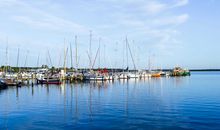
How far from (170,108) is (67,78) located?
88826 mm

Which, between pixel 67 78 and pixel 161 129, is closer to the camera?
pixel 161 129

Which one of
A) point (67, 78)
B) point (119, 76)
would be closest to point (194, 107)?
point (67, 78)

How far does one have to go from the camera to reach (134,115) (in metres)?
38.4

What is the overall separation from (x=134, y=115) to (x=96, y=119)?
5.23m

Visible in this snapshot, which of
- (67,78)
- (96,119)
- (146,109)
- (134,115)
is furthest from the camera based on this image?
(67,78)

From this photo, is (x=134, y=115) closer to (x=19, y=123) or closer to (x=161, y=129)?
(x=161, y=129)

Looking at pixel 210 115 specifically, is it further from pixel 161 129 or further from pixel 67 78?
pixel 67 78

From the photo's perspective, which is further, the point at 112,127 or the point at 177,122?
the point at 177,122

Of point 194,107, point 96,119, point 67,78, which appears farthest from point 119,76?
point 96,119

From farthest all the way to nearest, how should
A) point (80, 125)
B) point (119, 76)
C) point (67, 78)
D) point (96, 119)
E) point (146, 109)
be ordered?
point (119, 76) < point (67, 78) < point (146, 109) < point (96, 119) < point (80, 125)

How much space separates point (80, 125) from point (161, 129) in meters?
8.59

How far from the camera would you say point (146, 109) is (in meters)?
43.5

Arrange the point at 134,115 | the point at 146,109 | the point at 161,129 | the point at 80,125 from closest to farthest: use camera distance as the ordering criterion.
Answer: the point at 161,129
the point at 80,125
the point at 134,115
the point at 146,109

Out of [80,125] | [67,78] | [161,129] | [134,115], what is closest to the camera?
[161,129]
